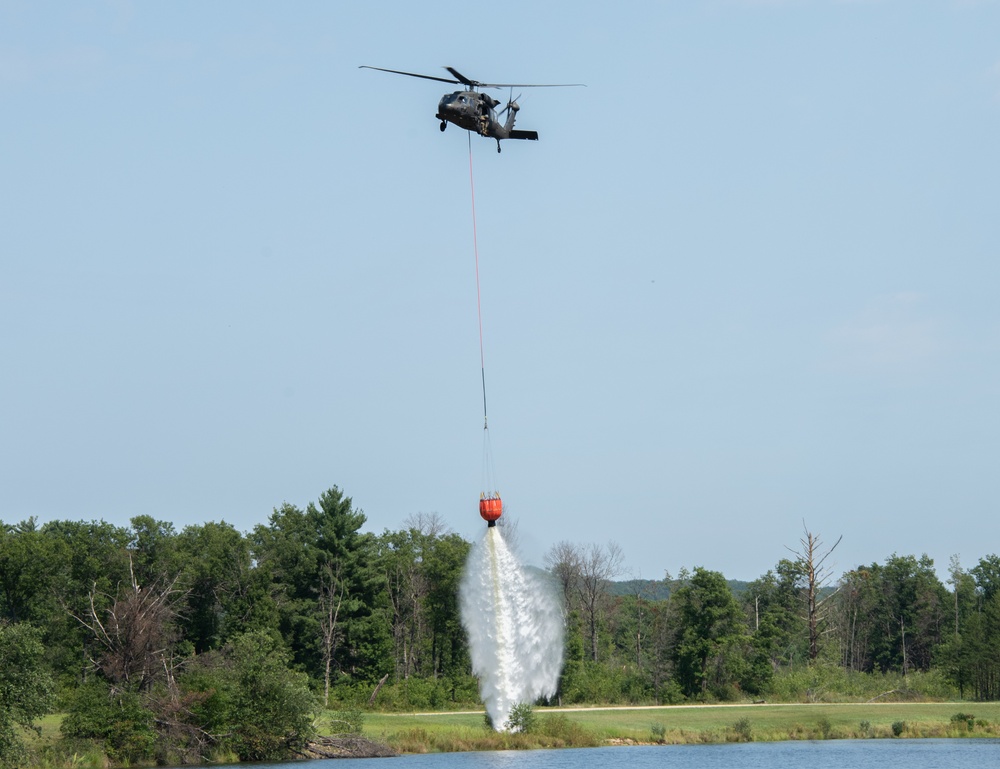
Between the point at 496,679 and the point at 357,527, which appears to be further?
the point at 357,527

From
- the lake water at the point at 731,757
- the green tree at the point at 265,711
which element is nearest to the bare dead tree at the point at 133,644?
the green tree at the point at 265,711

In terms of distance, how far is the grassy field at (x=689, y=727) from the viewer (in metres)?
56.7

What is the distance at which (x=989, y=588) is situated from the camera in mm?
123562

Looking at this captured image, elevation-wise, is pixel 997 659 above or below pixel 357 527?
below

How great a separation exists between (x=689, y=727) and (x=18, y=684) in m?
33.7

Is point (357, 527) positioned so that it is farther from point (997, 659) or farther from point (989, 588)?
point (989, 588)

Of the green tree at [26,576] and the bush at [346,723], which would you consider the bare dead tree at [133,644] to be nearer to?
the bush at [346,723]

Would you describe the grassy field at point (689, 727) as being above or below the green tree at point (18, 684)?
below

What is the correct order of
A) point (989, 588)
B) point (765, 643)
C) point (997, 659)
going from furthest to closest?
1. point (989, 588)
2. point (765, 643)
3. point (997, 659)

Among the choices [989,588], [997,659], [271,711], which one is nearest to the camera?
[271,711]

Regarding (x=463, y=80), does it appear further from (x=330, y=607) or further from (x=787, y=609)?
(x=787, y=609)

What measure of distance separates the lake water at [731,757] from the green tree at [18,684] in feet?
31.6

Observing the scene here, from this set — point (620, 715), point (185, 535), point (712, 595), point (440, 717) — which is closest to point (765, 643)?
point (712, 595)

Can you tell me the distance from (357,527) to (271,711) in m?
40.1
